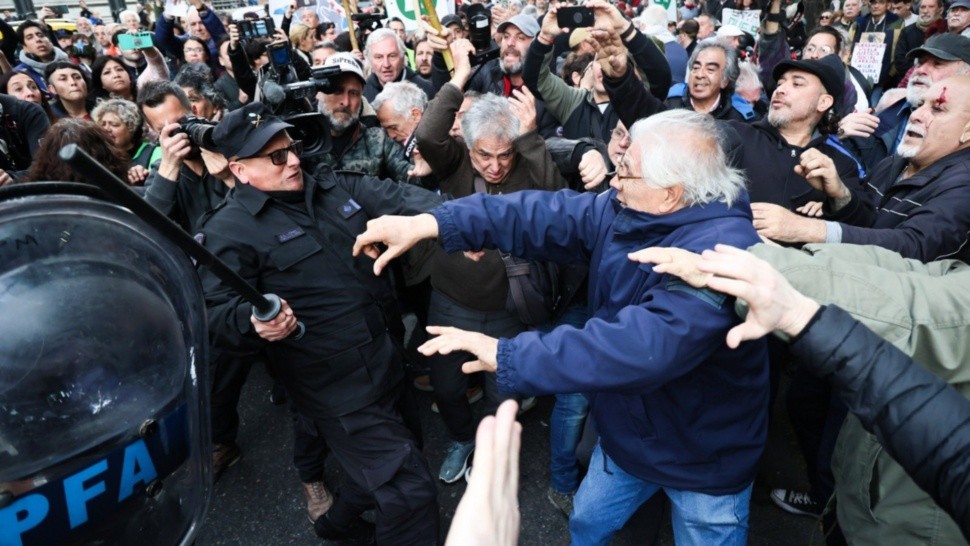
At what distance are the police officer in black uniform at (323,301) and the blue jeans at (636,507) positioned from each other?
0.62 m


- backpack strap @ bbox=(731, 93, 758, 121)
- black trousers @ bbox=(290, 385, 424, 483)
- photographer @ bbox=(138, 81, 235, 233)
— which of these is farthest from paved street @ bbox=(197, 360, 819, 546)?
backpack strap @ bbox=(731, 93, 758, 121)

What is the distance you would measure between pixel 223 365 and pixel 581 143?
222 cm

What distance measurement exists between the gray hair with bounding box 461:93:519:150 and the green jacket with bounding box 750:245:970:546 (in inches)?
62.8

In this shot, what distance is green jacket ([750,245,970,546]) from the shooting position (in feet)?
4.29

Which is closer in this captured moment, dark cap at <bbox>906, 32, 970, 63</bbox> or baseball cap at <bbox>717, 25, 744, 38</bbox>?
dark cap at <bbox>906, 32, 970, 63</bbox>

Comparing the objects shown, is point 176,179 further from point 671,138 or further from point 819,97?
point 819,97

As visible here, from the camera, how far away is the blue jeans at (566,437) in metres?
2.88

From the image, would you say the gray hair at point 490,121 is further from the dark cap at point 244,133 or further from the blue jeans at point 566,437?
the blue jeans at point 566,437

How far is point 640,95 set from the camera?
2.94 metres

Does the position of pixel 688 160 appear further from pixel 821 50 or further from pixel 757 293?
pixel 821 50

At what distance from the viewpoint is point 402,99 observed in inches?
144

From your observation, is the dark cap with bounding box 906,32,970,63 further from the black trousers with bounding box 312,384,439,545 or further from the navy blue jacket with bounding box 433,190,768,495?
the black trousers with bounding box 312,384,439,545

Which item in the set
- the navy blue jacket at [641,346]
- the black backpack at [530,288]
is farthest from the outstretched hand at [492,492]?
the black backpack at [530,288]

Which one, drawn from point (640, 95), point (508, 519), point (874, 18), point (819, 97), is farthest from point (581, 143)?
point (874, 18)
